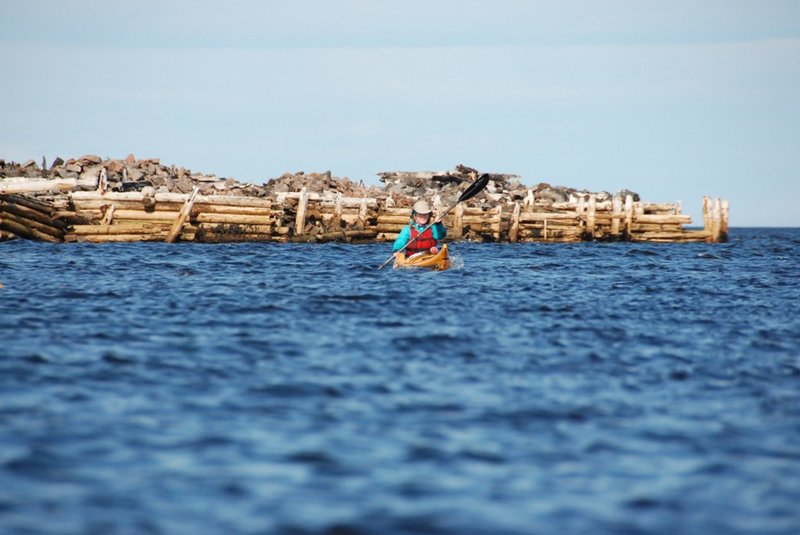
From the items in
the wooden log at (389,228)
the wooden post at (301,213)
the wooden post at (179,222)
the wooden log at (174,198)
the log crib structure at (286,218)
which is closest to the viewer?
the log crib structure at (286,218)

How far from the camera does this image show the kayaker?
2159 cm

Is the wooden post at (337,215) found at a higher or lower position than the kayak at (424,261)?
higher

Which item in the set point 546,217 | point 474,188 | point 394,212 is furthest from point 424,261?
point 546,217

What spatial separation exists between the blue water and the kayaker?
582 centimetres

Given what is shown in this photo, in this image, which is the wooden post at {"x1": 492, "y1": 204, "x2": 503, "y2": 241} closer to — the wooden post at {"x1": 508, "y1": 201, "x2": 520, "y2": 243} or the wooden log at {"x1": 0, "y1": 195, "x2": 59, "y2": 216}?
the wooden post at {"x1": 508, "y1": 201, "x2": 520, "y2": 243}

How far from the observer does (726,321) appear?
13922 mm

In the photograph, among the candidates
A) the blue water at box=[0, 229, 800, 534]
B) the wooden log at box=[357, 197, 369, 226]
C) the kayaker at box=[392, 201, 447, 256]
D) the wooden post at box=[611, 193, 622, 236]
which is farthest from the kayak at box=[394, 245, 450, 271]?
the wooden post at box=[611, 193, 622, 236]

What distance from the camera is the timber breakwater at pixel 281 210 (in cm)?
3078

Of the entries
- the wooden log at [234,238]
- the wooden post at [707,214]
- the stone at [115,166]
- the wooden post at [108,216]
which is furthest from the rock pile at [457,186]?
the wooden post at [108,216]

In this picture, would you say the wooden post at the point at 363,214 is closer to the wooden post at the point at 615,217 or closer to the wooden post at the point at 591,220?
the wooden post at the point at 591,220

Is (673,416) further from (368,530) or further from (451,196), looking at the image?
(451,196)

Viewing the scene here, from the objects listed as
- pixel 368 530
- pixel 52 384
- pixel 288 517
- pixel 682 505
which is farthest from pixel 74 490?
pixel 682 505

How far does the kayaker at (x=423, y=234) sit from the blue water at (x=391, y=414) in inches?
229

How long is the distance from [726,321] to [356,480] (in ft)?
31.9
